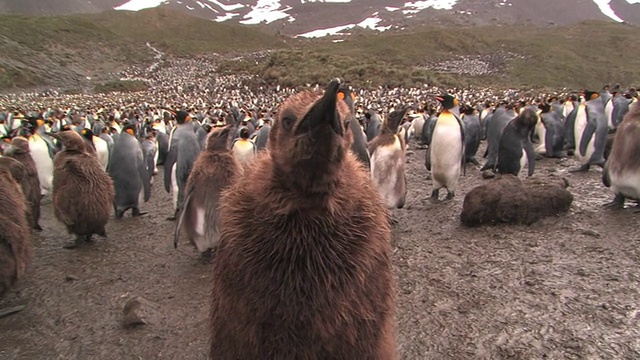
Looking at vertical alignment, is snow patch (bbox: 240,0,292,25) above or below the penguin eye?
above

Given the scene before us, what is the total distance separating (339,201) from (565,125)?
12144 mm

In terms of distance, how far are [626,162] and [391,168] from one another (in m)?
3.15

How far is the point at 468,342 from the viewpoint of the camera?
333cm

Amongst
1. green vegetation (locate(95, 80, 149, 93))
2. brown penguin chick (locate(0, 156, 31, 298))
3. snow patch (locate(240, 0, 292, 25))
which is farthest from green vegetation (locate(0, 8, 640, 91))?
snow patch (locate(240, 0, 292, 25))

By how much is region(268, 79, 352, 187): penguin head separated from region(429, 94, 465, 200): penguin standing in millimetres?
6236

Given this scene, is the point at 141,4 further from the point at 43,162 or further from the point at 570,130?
the point at 570,130

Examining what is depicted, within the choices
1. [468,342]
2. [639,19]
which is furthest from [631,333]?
[639,19]

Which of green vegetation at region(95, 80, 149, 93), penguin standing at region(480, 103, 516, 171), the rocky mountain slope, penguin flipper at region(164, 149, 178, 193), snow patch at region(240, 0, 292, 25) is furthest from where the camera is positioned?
snow patch at region(240, 0, 292, 25)

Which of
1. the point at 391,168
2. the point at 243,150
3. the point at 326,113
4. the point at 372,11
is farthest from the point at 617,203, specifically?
the point at 372,11

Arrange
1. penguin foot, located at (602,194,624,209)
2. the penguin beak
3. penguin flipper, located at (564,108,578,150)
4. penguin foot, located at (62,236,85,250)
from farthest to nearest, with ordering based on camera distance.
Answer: penguin flipper, located at (564,108,578,150), penguin foot, located at (602,194,624,209), penguin foot, located at (62,236,85,250), the penguin beak

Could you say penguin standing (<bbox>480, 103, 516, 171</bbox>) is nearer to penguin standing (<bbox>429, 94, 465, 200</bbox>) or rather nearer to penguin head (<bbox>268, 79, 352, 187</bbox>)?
penguin standing (<bbox>429, 94, 465, 200</bbox>)

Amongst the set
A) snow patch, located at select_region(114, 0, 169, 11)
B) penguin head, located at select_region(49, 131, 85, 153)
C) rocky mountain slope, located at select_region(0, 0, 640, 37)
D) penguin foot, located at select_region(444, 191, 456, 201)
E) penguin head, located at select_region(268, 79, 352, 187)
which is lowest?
penguin foot, located at select_region(444, 191, 456, 201)

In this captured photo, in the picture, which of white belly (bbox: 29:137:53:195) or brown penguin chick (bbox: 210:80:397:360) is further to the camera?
white belly (bbox: 29:137:53:195)

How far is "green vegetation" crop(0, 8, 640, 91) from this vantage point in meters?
38.9
